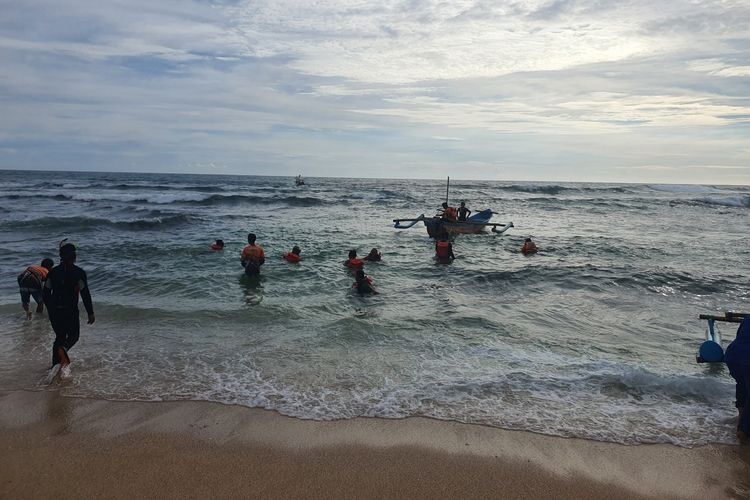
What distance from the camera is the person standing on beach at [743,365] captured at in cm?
472

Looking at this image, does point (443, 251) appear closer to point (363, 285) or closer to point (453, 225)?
point (363, 285)

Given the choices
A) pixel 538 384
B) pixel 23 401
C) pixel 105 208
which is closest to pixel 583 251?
pixel 538 384

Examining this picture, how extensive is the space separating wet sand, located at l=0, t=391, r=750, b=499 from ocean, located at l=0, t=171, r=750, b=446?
318 millimetres

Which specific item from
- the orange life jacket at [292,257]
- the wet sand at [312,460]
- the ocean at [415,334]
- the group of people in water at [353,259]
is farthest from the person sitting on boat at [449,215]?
the wet sand at [312,460]

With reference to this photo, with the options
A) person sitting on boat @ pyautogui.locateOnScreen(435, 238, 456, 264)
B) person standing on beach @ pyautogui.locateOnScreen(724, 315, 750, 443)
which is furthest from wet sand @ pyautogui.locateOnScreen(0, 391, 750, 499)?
person sitting on boat @ pyautogui.locateOnScreen(435, 238, 456, 264)

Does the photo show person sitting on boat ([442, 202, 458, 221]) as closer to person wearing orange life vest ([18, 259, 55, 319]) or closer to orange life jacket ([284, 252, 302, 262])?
orange life jacket ([284, 252, 302, 262])

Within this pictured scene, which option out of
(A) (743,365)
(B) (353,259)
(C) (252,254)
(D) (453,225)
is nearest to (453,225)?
(D) (453,225)

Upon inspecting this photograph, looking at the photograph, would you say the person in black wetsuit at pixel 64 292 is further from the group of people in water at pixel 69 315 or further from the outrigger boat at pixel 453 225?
the outrigger boat at pixel 453 225

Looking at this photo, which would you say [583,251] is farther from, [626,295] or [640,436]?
[640,436]

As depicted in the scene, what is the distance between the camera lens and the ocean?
221 inches

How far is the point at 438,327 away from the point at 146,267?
9286 mm

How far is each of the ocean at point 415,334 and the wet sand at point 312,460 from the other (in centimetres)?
32

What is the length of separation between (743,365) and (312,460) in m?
4.35

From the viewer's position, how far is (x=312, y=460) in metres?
4.37
